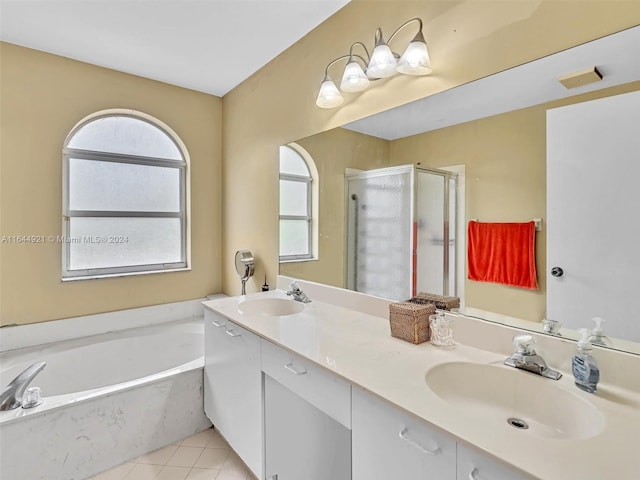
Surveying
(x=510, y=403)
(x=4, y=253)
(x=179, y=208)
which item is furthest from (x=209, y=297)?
(x=510, y=403)

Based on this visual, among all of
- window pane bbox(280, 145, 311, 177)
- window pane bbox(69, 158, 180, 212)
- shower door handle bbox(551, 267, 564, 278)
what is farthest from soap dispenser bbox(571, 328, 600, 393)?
window pane bbox(69, 158, 180, 212)

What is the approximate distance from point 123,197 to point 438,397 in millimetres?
2759

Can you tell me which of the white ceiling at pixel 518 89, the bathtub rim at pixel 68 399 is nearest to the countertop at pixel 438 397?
the bathtub rim at pixel 68 399

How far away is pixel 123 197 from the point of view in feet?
8.74

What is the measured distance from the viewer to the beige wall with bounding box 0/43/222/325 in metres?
2.14

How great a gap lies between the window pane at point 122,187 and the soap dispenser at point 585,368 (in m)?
2.94

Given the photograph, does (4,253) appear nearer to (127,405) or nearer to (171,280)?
(171,280)

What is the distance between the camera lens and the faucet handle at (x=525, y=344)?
101 centimetres

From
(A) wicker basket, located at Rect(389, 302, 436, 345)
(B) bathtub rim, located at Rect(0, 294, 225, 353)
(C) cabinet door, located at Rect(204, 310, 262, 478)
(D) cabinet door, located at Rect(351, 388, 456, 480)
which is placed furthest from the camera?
(B) bathtub rim, located at Rect(0, 294, 225, 353)

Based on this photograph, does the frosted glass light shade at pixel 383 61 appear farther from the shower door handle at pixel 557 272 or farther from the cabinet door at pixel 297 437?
the cabinet door at pixel 297 437

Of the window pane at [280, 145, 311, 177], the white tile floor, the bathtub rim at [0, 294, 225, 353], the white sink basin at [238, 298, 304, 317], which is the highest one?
the window pane at [280, 145, 311, 177]

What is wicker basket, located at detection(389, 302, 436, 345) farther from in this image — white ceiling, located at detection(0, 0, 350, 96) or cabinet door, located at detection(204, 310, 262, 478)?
white ceiling, located at detection(0, 0, 350, 96)

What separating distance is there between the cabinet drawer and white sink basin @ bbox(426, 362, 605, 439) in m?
0.27

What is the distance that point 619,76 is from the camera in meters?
0.94
